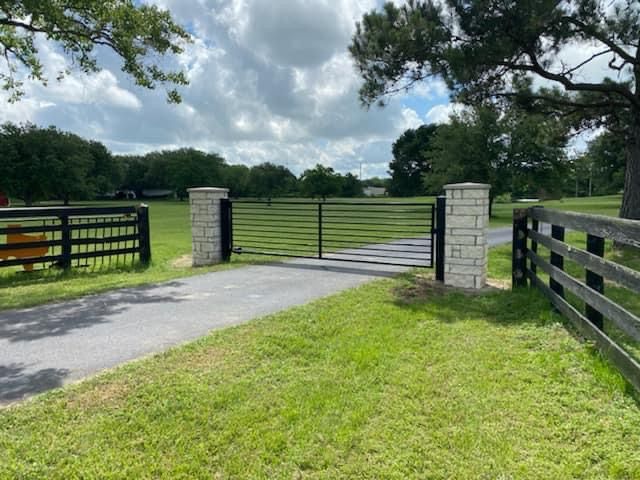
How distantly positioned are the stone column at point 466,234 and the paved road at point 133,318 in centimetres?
125

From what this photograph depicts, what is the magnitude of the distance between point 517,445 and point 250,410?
4.94 feet

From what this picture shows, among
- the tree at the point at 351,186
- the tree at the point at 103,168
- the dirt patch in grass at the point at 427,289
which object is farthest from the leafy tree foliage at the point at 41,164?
the dirt patch in grass at the point at 427,289

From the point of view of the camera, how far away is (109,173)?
57.4m

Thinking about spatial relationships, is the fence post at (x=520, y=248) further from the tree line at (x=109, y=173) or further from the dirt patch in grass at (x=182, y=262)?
the tree line at (x=109, y=173)

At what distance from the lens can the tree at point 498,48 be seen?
6812 millimetres

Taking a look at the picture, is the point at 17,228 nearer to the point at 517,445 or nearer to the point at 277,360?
the point at 277,360

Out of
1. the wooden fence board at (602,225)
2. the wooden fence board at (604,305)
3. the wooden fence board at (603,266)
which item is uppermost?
the wooden fence board at (602,225)

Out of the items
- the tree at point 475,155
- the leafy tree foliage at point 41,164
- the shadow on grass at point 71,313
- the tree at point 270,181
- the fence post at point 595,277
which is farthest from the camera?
the tree at point 270,181

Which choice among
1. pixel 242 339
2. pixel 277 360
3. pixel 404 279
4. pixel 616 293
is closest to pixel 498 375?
pixel 277 360

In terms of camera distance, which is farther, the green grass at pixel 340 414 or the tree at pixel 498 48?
the tree at pixel 498 48

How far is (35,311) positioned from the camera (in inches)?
189

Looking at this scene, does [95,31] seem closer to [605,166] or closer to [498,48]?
[498,48]

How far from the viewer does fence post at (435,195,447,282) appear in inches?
237

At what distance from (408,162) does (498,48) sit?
49.3m
